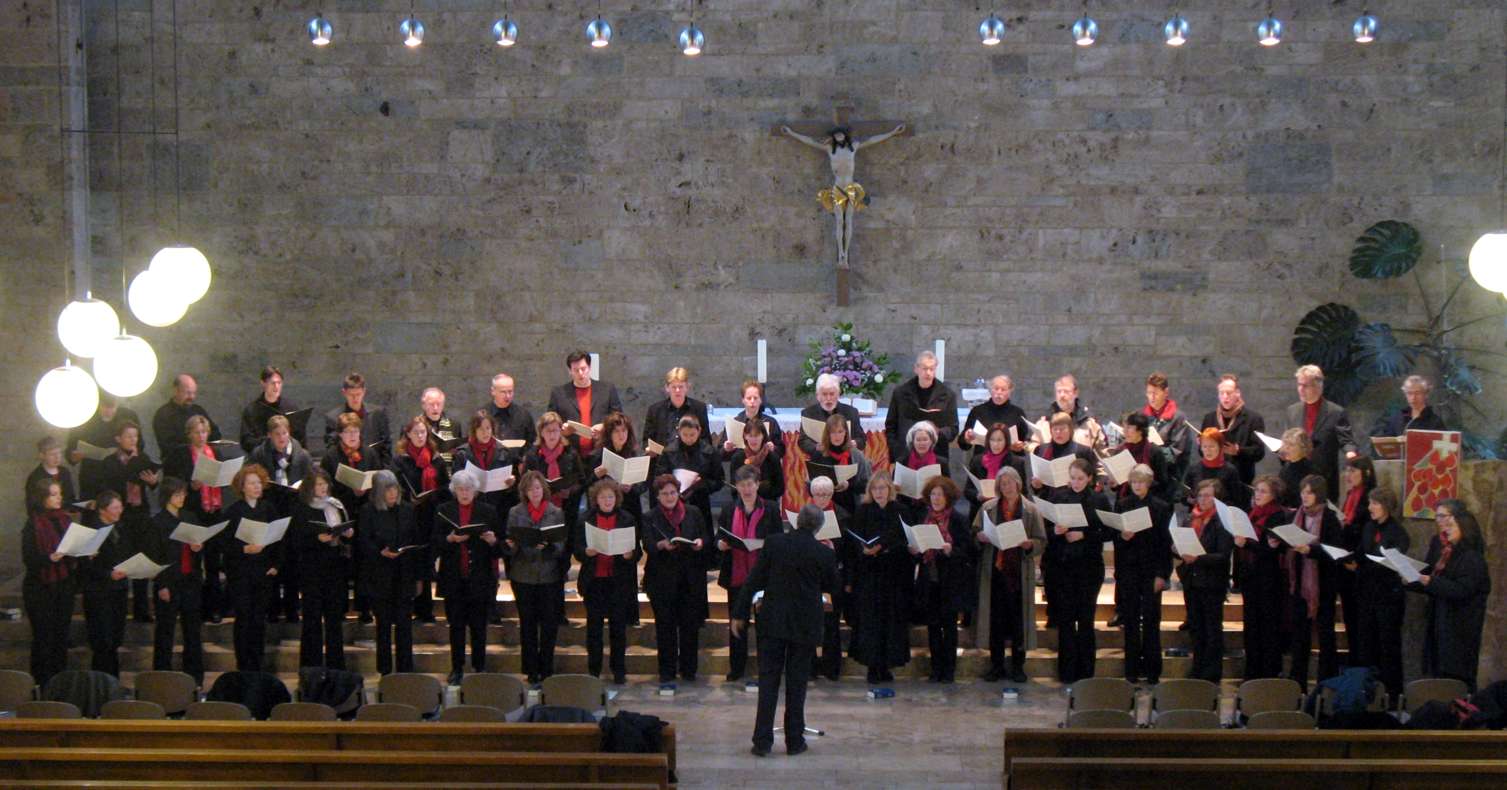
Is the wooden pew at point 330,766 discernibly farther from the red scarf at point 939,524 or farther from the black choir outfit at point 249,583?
the red scarf at point 939,524

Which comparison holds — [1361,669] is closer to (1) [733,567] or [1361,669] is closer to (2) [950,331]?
(1) [733,567]

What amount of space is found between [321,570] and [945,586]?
378cm

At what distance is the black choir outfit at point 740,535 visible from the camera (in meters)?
10.5

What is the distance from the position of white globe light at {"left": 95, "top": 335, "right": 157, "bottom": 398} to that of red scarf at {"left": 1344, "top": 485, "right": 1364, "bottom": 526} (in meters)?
6.69

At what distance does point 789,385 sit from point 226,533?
15.8ft

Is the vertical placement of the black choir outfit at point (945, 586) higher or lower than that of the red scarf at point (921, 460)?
lower

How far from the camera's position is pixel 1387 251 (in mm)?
13125

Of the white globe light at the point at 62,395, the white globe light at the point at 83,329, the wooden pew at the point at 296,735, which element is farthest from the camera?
the white globe light at the point at 83,329

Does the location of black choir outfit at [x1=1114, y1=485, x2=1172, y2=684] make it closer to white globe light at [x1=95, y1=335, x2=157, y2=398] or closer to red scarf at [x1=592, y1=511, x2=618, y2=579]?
red scarf at [x1=592, y1=511, x2=618, y2=579]

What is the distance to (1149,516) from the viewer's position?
10242mm

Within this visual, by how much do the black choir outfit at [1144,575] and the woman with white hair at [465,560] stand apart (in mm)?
3780

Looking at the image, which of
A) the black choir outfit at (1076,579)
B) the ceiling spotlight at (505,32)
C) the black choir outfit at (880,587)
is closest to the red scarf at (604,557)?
the black choir outfit at (880,587)

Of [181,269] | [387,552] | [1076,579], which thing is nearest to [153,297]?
[181,269]

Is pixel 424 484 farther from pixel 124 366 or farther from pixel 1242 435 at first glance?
pixel 1242 435
